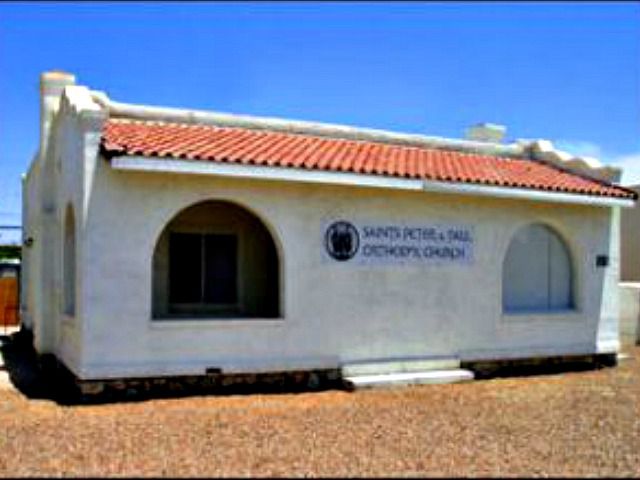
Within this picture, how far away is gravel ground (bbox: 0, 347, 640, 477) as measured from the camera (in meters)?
7.57

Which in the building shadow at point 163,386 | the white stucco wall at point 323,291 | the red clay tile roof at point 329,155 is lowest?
the building shadow at point 163,386

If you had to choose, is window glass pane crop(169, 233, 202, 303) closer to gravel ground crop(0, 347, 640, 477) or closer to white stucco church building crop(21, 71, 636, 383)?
white stucco church building crop(21, 71, 636, 383)

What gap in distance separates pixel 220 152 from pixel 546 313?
664 centimetres

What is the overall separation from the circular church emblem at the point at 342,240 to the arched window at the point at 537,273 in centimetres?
350

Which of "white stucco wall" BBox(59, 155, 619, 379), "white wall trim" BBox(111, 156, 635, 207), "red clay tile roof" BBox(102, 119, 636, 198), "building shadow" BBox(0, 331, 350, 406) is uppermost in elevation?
"red clay tile roof" BBox(102, 119, 636, 198)

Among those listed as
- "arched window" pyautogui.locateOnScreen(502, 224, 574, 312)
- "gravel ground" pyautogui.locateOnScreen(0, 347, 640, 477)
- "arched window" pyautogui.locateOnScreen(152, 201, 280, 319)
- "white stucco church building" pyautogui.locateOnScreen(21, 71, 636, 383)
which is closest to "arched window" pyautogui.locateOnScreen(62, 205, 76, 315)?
"white stucco church building" pyautogui.locateOnScreen(21, 71, 636, 383)

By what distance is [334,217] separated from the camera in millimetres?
12750

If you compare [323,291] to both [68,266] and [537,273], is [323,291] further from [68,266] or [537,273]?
[537,273]

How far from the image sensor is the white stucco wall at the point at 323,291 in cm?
1137

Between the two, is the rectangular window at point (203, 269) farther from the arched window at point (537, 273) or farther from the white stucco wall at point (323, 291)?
the arched window at point (537, 273)

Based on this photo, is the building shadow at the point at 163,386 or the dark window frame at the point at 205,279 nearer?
the building shadow at the point at 163,386

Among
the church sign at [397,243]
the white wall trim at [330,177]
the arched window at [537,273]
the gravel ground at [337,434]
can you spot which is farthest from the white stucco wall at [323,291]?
the gravel ground at [337,434]

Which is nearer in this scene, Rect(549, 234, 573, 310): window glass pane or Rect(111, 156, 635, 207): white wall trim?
Rect(111, 156, 635, 207): white wall trim

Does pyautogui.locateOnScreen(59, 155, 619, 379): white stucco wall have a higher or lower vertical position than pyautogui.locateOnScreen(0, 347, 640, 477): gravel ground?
higher
